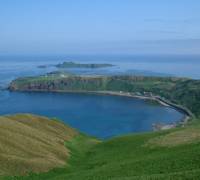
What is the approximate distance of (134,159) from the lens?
30.0 meters

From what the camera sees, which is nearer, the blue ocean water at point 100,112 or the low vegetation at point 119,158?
the low vegetation at point 119,158

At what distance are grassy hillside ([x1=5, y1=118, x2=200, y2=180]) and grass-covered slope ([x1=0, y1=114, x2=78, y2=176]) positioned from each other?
0.82 metres

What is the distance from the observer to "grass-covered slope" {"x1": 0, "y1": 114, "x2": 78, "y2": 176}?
28375 mm

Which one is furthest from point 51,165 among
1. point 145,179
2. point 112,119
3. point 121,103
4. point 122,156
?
point 121,103

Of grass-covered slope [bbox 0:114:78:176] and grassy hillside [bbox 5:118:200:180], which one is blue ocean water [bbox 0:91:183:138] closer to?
grassy hillside [bbox 5:118:200:180]

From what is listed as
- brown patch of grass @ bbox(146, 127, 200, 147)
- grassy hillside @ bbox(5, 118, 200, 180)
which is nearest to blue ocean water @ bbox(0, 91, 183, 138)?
grassy hillside @ bbox(5, 118, 200, 180)

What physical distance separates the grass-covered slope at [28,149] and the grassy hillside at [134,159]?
2.69 feet

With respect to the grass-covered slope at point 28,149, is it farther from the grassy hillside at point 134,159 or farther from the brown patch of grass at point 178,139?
the brown patch of grass at point 178,139

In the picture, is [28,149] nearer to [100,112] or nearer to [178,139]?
[178,139]

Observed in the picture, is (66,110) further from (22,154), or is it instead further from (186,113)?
(22,154)

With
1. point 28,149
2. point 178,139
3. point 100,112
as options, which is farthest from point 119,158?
point 100,112

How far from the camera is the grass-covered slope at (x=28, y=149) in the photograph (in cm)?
2838

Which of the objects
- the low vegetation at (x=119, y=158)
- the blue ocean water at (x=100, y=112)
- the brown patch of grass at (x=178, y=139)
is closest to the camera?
the low vegetation at (x=119, y=158)

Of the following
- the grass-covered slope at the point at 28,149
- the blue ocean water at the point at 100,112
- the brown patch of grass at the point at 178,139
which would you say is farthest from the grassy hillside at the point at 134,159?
the blue ocean water at the point at 100,112
